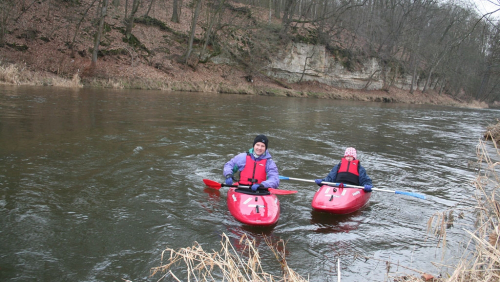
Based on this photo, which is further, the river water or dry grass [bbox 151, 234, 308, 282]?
the river water

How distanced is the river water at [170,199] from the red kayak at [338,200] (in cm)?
14

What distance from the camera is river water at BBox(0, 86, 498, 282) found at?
3.57 meters

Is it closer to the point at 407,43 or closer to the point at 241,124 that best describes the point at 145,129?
the point at 241,124

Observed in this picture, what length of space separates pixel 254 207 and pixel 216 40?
2552cm

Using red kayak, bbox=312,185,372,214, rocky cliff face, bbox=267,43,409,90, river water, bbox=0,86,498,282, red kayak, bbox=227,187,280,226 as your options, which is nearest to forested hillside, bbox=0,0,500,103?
rocky cliff face, bbox=267,43,409,90

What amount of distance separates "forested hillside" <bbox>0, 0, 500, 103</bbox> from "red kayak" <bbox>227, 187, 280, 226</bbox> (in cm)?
409

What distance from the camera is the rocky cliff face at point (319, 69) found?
31.2 metres

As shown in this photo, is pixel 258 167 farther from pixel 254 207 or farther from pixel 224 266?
pixel 224 266

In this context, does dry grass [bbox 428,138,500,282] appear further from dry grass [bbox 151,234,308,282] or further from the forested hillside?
the forested hillside

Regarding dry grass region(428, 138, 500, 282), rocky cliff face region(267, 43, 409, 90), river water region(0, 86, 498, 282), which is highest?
rocky cliff face region(267, 43, 409, 90)

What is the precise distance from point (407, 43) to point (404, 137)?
95.5ft

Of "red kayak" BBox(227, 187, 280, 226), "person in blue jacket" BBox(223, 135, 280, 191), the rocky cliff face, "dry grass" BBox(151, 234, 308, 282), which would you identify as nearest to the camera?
"dry grass" BBox(151, 234, 308, 282)

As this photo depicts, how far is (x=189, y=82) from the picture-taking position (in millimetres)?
23844

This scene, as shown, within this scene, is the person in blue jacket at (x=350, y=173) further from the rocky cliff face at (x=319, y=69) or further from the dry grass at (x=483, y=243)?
the rocky cliff face at (x=319, y=69)
